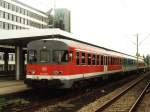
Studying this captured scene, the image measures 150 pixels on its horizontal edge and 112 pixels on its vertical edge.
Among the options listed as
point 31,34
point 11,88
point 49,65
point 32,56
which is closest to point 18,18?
point 31,34

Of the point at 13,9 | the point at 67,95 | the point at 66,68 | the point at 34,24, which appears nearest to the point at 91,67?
the point at 67,95

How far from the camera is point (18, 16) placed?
10131 cm

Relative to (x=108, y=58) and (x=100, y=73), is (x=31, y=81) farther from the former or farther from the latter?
(x=108, y=58)

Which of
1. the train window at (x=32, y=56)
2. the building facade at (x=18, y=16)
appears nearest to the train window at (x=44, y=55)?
the train window at (x=32, y=56)

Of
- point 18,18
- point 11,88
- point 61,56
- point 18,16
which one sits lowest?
point 11,88

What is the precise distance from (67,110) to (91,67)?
8188 millimetres

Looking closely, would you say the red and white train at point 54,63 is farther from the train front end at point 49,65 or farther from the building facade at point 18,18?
the building facade at point 18,18

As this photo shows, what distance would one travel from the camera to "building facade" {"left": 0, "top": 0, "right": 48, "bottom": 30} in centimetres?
9288

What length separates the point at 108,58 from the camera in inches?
1170

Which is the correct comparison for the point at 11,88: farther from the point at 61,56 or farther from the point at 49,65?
the point at 61,56

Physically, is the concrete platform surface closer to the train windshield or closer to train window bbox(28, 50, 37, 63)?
train window bbox(28, 50, 37, 63)

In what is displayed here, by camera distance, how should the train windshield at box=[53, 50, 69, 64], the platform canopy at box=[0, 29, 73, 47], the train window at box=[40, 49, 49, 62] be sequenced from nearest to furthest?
1. the train windshield at box=[53, 50, 69, 64]
2. the train window at box=[40, 49, 49, 62]
3. the platform canopy at box=[0, 29, 73, 47]

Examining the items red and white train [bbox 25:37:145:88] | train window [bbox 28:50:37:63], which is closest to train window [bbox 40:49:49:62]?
red and white train [bbox 25:37:145:88]

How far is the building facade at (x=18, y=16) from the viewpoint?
3656 inches
